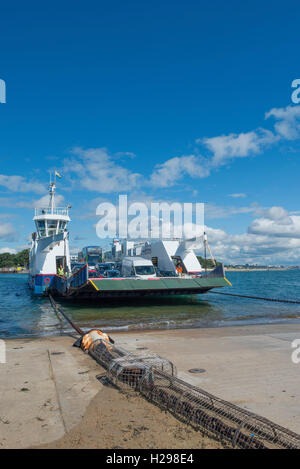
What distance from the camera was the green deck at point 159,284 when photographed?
21.1 metres

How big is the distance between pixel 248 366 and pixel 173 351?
2.41m

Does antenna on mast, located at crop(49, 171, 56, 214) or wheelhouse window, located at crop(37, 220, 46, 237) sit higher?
antenna on mast, located at crop(49, 171, 56, 214)

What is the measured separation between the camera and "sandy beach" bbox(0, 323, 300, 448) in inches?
167

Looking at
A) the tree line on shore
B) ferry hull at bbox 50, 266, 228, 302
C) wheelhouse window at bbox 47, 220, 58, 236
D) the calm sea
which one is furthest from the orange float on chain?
the tree line on shore

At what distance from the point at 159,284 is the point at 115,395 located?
16.7 metres

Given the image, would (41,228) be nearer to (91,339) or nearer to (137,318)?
(137,318)

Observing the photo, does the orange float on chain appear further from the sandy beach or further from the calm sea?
the calm sea

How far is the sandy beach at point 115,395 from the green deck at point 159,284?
1090 centimetres

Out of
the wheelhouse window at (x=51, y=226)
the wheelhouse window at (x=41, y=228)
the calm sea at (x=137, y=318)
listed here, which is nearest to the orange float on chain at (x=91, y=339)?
the calm sea at (x=137, y=318)

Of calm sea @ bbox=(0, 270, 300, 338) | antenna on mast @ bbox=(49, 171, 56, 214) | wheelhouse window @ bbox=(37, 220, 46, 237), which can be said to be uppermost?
antenna on mast @ bbox=(49, 171, 56, 214)

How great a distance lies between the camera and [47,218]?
1432 inches

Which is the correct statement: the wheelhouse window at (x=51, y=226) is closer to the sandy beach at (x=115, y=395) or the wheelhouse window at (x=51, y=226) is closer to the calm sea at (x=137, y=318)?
the calm sea at (x=137, y=318)

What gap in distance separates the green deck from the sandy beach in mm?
10902
